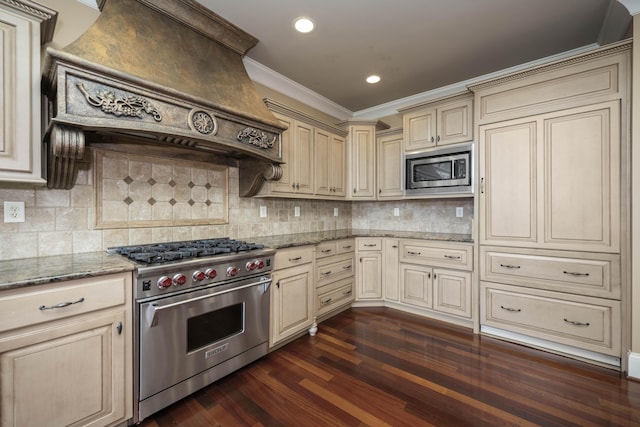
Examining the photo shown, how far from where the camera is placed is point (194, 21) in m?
2.09

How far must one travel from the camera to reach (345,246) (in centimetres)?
332

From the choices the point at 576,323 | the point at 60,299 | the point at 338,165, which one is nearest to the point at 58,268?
the point at 60,299

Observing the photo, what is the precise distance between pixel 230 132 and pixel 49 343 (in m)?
1.56

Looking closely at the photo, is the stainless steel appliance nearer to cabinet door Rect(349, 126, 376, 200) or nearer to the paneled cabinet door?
cabinet door Rect(349, 126, 376, 200)

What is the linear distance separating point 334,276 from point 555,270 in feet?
6.65

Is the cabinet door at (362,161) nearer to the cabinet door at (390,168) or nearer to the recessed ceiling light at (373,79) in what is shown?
the cabinet door at (390,168)

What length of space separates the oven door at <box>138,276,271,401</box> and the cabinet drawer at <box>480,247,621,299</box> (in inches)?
85.3

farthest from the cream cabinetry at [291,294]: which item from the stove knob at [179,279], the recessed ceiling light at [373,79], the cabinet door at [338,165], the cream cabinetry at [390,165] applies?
the recessed ceiling light at [373,79]

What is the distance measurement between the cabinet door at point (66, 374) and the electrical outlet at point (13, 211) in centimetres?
79

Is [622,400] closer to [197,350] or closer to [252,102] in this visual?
[197,350]

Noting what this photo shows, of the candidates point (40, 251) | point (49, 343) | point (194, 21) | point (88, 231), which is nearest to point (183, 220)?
point (88, 231)

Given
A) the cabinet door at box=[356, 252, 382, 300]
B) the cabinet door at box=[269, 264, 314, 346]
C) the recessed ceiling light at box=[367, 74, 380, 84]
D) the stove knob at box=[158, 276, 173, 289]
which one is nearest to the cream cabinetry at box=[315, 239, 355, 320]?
the cabinet door at box=[356, 252, 382, 300]

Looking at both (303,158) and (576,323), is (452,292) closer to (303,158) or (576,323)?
(576,323)

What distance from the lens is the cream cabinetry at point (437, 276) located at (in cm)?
290
